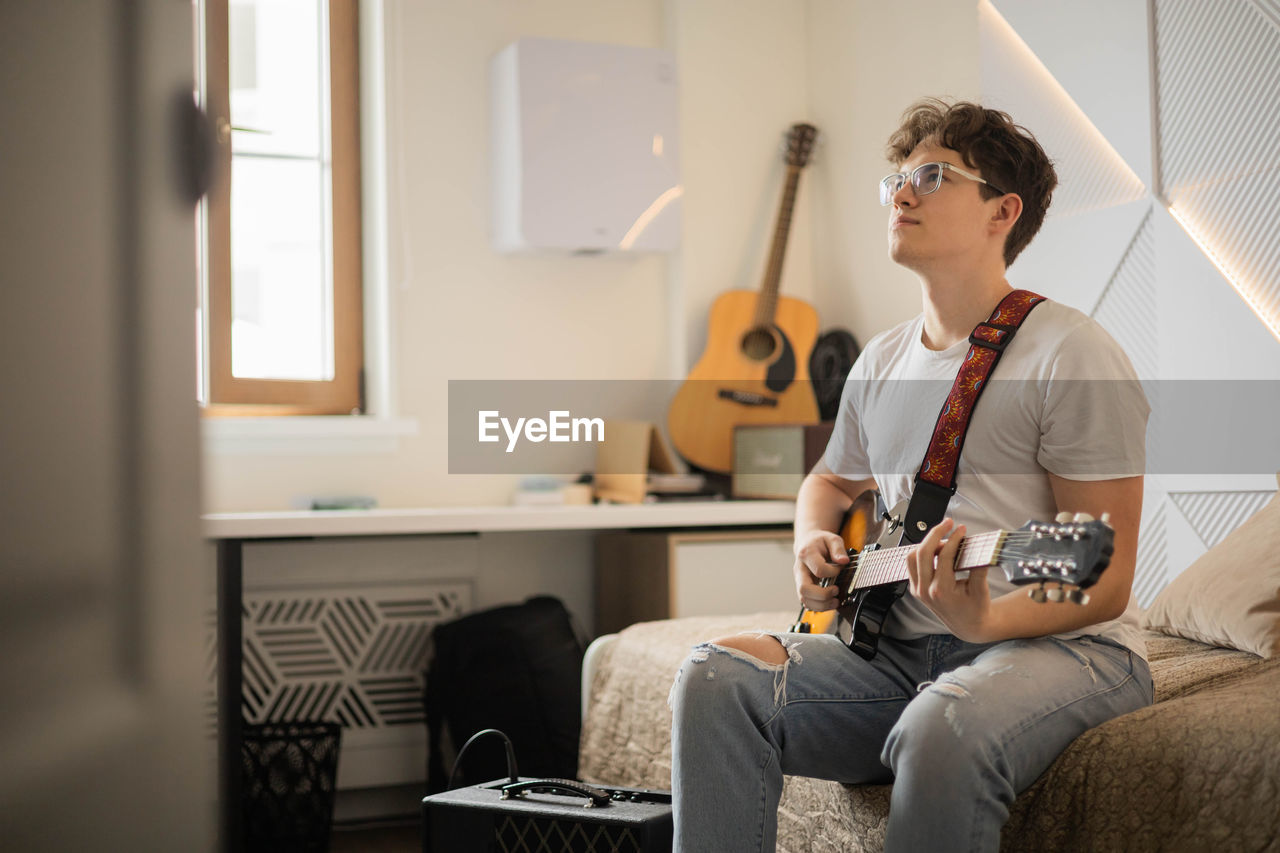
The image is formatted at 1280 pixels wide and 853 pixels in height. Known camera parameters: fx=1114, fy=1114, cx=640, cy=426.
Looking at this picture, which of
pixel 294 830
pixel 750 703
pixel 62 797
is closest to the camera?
pixel 62 797

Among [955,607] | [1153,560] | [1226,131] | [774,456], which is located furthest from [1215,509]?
[955,607]

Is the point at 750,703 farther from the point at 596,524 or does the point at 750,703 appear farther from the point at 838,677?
the point at 596,524

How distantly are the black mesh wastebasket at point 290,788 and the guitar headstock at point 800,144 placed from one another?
2146 millimetres

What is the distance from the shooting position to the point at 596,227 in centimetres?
311

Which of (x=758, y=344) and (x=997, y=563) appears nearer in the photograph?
(x=997, y=563)

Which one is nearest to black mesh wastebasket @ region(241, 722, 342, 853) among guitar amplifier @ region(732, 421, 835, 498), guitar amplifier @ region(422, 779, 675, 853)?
guitar amplifier @ region(422, 779, 675, 853)

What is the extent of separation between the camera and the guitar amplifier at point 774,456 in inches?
113

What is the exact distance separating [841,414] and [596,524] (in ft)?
3.69

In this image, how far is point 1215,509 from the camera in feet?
6.89

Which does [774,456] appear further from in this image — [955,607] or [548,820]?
[955,607]

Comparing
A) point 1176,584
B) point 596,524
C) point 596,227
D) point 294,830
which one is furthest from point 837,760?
point 596,227

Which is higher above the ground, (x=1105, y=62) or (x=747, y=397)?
(x=1105, y=62)

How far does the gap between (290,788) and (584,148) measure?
180 cm

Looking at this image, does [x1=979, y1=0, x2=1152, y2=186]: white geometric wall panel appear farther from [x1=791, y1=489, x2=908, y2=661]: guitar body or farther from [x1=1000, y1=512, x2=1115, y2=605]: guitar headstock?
[x1=1000, y1=512, x2=1115, y2=605]: guitar headstock
